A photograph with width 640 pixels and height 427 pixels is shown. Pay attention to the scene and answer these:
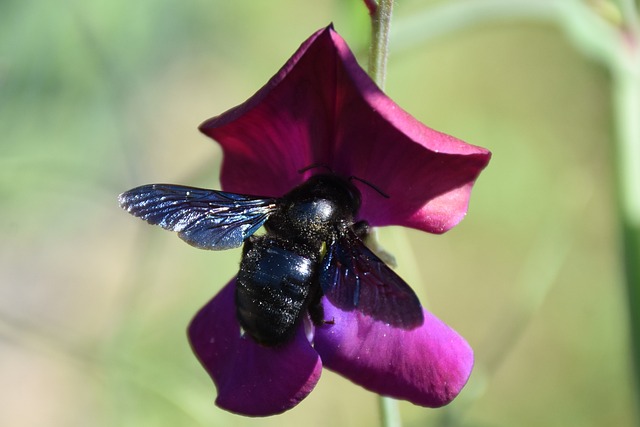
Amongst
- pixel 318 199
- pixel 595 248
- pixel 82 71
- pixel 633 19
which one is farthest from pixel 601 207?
pixel 318 199

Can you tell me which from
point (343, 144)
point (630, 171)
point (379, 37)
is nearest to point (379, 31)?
point (379, 37)

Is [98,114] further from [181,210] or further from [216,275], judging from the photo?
[181,210]

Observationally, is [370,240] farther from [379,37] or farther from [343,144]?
[379,37]

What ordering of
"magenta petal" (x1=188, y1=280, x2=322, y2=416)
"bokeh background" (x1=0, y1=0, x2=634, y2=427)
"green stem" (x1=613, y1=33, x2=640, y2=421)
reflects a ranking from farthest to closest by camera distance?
"bokeh background" (x1=0, y1=0, x2=634, y2=427) < "green stem" (x1=613, y1=33, x2=640, y2=421) < "magenta petal" (x1=188, y1=280, x2=322, y2=416)

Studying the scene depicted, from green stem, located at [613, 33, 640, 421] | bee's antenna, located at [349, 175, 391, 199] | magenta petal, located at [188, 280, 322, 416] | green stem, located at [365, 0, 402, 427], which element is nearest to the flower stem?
green stem, located at [365, 0, 402, 427]

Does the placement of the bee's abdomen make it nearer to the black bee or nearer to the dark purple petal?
the black bee

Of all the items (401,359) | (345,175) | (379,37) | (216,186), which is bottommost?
(216,186)

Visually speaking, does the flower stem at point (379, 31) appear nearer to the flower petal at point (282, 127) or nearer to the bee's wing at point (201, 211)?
the flower petal at point (282, 127)

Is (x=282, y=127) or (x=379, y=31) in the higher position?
(x=379, y=31)
